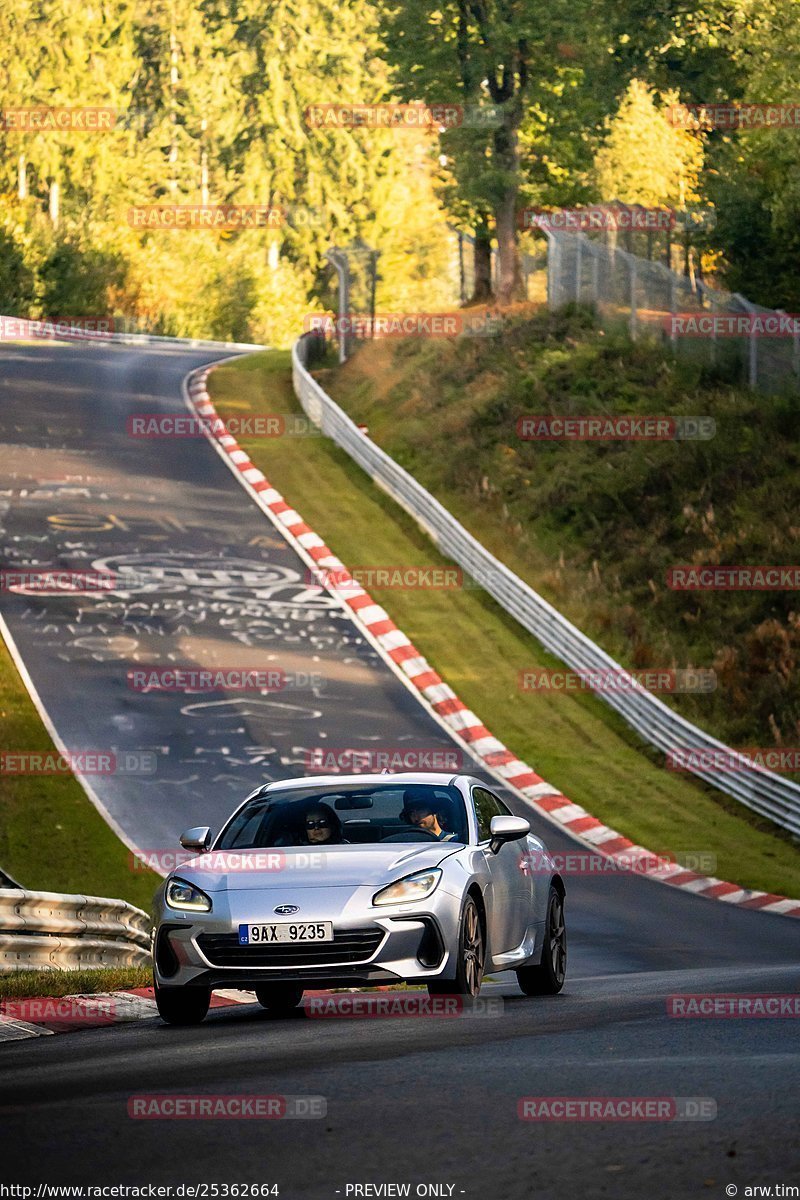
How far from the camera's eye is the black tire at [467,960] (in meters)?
10.1

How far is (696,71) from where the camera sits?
5100 centimetres

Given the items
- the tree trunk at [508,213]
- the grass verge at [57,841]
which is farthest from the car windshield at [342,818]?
the tree trunk at [508,213]

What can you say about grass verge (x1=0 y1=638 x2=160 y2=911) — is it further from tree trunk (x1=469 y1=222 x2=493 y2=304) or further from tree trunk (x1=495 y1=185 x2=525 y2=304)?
tree trunk (x1=469 y1=222 x2=493 y2=304)

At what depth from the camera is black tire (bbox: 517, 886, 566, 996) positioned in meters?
11.7

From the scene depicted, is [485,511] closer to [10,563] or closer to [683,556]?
[683,556]

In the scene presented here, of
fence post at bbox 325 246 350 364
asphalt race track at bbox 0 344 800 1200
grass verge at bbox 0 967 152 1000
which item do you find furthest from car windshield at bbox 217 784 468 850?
fence post at bbox 325 246 350 364

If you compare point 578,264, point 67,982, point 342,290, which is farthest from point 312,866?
point 342,290

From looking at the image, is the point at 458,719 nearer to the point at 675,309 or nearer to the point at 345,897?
the point at 675,309

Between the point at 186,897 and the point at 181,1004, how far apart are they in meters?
0.60

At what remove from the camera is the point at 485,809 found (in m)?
11.6

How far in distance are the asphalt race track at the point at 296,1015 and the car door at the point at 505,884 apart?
50 centimetres

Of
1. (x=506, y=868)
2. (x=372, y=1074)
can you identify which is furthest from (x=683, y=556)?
(x=372, y=1074)

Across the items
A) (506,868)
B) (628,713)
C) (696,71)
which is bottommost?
(628,713)

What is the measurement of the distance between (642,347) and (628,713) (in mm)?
14954
